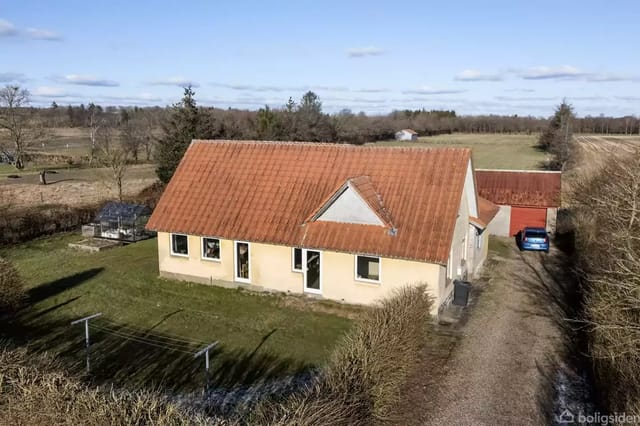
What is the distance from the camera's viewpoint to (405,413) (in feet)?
39.8

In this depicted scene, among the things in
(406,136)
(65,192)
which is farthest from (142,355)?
(406,136)

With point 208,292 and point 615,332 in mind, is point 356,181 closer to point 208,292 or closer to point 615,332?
point 208,292

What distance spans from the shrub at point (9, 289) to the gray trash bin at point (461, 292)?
16373 mm

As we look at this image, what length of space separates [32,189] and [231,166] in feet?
106

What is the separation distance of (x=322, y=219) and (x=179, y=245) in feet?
22.8

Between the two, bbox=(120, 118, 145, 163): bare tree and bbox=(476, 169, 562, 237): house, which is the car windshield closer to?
bbox=(476, 169, 562, 237): house

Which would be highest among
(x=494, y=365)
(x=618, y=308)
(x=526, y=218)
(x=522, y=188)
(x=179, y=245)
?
(x=522, y=188)

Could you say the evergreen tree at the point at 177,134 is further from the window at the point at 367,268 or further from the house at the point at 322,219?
the window at the point at 367,268

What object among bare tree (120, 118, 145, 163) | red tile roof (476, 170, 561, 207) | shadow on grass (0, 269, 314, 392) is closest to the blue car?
red tile roof (476, 170, 561, 207)

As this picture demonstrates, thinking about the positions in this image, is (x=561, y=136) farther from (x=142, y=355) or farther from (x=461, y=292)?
(x=142, y=355)

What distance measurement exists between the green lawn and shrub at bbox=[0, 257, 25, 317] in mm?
534

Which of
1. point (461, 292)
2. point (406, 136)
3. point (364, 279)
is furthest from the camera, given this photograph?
point (406, 136)

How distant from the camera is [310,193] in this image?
21094mm

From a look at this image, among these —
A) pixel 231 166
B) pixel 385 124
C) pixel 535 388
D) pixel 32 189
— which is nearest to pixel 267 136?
pixel 32 189
